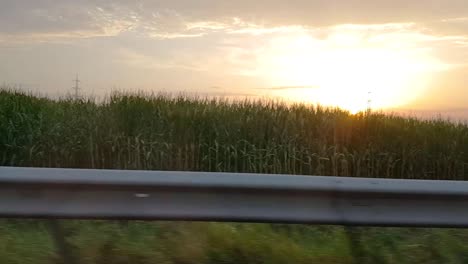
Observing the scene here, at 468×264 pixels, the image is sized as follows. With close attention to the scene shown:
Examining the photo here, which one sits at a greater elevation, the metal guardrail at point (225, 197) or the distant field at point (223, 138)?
the distant field at point (223, 138)

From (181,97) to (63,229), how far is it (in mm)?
11676

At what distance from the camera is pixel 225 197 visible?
4.18 meters

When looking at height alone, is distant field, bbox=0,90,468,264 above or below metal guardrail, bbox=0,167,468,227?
above

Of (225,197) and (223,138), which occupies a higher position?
(223,138)

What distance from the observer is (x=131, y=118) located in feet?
47.3

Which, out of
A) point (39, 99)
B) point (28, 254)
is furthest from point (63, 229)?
point (39, 99)

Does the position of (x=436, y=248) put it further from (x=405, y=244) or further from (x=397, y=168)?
(x=397, y=168)

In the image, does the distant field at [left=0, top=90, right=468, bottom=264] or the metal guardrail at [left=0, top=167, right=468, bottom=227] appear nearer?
the metal guardrail at [left=0, top=167, right=468, bottom=227]

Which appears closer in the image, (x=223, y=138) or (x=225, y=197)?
(x=225, y=197)

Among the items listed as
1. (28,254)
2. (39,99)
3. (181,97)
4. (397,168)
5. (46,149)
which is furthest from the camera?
(39,99)

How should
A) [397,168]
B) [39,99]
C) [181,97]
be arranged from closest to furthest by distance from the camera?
[397,168] → [181,97] → [39,99]

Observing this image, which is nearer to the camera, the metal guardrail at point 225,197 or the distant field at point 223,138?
the metal guardrail at point 225,197

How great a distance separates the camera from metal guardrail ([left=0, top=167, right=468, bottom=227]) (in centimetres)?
408

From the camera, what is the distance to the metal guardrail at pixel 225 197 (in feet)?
13.4
